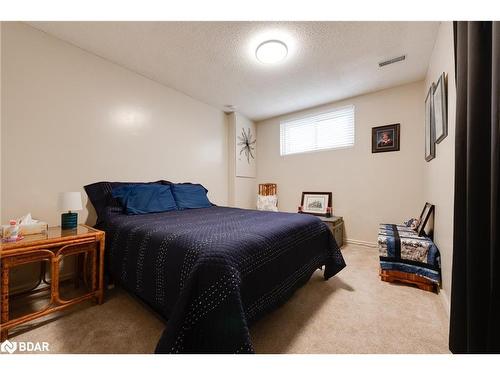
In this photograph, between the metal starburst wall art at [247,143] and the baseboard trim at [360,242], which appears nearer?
the baseboard trim at [360,242]

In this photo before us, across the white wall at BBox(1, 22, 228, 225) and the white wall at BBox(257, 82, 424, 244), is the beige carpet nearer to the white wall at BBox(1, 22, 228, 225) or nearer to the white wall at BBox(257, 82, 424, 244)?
the white wall at BBox(1, 22, 228, 225)

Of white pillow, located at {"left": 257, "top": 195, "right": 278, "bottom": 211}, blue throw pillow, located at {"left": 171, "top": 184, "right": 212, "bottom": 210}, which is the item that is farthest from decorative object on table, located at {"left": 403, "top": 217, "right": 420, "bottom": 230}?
blue throw pillow, located at {"left": 171, "top": 184, "right": 212, "bottom": 210}

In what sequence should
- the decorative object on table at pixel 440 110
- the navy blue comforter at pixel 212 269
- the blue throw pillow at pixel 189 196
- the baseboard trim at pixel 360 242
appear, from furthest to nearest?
the baseboard trim at pixel 360 242
the blue throw pillow at pixel 189 196
the decorative object on table at pixel 440 110
the navy blue comforter at pixel 212 269

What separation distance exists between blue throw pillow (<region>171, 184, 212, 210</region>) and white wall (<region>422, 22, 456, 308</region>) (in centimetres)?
246

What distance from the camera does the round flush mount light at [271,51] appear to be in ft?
6.53

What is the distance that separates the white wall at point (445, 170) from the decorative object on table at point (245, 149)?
2809 millimetres

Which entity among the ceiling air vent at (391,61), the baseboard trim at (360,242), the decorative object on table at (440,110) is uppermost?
the ceiling air vent at (391,61)

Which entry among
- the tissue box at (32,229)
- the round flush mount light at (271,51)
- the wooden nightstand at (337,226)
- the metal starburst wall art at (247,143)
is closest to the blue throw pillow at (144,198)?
the tissue box at (32,229)

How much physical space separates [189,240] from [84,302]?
1.25m

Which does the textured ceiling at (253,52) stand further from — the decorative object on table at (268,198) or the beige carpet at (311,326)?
the beige carpet at (311,326)

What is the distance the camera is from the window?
3.33 metres

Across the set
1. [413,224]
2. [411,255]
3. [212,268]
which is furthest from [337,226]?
[212,268]

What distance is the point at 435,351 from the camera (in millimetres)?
1135

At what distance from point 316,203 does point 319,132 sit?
1.26m
